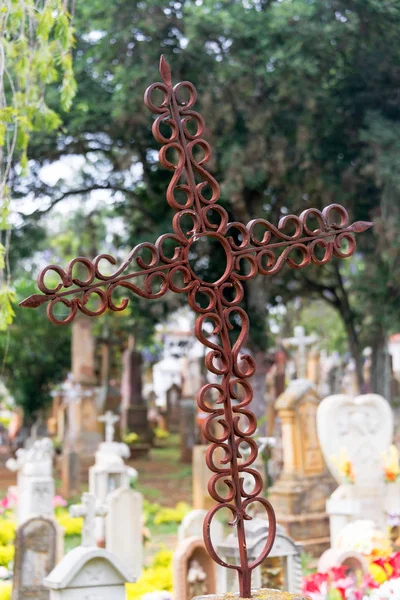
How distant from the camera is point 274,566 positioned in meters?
5.76

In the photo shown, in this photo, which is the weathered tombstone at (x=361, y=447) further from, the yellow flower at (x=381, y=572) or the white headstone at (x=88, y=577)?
the white headstone at (x=88, y=577)

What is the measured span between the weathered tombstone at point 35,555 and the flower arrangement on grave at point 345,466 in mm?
3015

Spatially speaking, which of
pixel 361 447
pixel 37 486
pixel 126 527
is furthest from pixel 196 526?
pixel 37 486

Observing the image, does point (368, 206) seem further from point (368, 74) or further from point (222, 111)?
point (222, 111)

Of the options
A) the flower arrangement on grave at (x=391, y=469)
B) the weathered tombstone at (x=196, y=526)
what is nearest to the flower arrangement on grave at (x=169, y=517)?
the flower arrangement on grave at (x=391, y=469)

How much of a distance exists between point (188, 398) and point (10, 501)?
1084 cm

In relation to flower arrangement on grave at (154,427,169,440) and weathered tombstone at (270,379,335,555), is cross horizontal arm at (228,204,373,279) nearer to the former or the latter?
weathered tombstone at (270,379,335,555)

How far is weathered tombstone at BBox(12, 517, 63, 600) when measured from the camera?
595cm

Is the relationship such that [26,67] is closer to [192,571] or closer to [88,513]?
[88,513]

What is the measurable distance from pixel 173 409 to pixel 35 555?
23.7 metres

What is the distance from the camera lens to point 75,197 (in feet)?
57.4

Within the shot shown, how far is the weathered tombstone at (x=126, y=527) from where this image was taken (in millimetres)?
8797

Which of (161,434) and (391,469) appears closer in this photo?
(391,469)

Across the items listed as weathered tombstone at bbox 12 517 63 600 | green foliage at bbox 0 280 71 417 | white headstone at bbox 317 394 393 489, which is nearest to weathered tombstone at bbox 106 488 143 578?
white headstone at bbox 317 394 393 489
